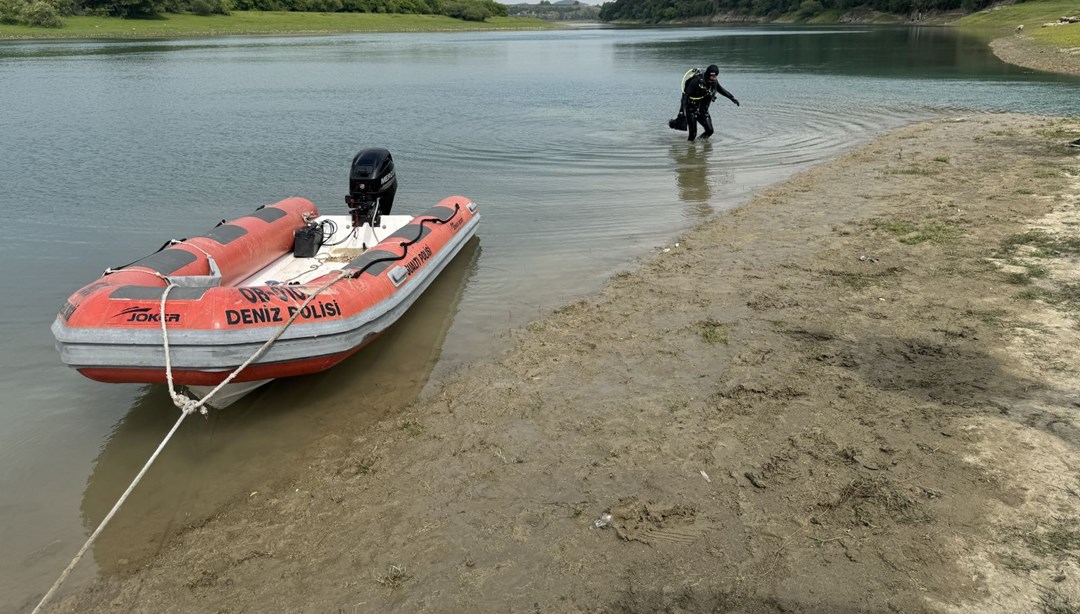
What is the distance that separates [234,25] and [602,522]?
8280cm

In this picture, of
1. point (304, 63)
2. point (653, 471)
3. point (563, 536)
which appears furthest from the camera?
point (304, 63)

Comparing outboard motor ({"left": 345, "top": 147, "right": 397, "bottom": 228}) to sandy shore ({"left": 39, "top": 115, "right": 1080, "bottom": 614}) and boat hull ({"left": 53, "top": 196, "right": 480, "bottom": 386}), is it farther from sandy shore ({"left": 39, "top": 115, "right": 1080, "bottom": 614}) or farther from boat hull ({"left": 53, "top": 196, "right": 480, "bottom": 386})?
sandy shore ({"left": 39, "top": 115, "right": 1080, "bottom": 614})

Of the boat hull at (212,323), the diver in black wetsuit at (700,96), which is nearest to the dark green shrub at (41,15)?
the diver in black wetsuit at (700,96)

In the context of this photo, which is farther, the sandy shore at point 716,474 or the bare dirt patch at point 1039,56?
the bare dirt patch at point 1039,56

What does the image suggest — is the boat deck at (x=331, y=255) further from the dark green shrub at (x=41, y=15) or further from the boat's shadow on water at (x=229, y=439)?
the dark green shrub at (x=41, y=15)

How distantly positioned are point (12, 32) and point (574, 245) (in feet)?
213

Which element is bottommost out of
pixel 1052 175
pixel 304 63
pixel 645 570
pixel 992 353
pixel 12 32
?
pixel 645 570

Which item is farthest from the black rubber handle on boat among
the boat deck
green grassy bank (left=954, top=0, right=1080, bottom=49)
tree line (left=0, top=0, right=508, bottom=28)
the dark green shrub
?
tree line (left=0, top=0, right=508, bottom=28)

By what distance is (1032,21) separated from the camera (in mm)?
47969

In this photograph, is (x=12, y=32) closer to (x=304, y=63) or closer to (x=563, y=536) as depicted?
(x=304, y=63)

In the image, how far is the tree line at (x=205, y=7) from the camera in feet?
191

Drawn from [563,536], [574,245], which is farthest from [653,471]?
[574,245]

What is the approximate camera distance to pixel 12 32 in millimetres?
54625

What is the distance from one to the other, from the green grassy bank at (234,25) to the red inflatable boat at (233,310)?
205 ft
